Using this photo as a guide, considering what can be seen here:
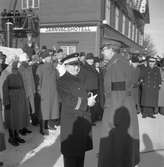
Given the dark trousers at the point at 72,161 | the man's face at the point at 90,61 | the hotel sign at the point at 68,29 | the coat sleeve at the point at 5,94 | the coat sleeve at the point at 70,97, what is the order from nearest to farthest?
1. the coat sleeve at the point at 70,97
2. the dark trousers at the point at 72,161
3. the coat sleeve at the point at 5,94
4. the man's face at the point at 90,61
5. the hotel sign at the point at 68,29

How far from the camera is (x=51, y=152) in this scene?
17.1 ft

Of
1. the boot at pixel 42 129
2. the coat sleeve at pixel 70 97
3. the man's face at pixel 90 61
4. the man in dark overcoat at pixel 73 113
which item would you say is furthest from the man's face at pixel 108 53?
the man's face at pixel 90 61

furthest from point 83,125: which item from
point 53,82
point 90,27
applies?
point 90,27

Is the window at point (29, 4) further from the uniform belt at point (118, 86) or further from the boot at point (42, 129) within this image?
the uniform belt at point (118, 86)

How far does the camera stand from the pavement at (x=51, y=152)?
469cm

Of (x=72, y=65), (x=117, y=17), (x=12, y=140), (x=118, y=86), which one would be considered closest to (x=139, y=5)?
(x=117, y=17)

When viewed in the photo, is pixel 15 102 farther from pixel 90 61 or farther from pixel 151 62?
pixel 151 62

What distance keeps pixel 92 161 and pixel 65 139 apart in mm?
1609

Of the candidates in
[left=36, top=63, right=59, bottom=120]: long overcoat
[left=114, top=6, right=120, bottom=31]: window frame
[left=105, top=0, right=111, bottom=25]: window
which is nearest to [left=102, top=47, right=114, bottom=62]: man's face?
[left=36, top=63, right=59, bottom=120]: long overcoat

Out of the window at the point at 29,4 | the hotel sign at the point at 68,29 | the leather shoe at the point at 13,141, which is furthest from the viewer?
the window at the point at 29,4

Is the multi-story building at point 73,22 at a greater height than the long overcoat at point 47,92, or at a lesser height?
greater

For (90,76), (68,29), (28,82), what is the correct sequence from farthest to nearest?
(68,29), (90,76), (28,82)

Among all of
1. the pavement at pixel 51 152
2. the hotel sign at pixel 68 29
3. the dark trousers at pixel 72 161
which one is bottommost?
the pavement at pixel 51 152

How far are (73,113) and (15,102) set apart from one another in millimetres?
2521
